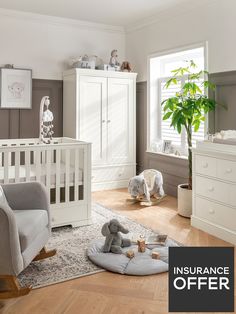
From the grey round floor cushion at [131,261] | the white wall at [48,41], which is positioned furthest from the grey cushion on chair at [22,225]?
the white wall at [48,41]

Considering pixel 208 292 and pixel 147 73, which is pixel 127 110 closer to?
pixel 147 73

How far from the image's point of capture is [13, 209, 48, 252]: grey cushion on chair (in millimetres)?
2234

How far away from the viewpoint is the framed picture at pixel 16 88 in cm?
485

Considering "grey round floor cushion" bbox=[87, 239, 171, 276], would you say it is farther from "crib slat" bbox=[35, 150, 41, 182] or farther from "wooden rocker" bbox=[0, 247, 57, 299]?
"crib slat" bbox=[35, 150, 41, 182]

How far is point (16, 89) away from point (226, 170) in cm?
320

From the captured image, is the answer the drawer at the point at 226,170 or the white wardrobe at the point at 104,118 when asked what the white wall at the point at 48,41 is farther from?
the drawer at the point at 226,170

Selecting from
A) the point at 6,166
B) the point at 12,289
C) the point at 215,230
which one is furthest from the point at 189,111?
the point at 12,289

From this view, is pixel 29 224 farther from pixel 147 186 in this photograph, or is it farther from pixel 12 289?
pixel 147 186

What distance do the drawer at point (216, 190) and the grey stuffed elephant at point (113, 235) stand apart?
997 mm

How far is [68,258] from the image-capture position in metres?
2.77

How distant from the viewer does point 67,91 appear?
521cm

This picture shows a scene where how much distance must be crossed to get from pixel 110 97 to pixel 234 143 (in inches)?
100

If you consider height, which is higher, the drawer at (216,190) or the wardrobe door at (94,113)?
the wardrobe door at (94,113)

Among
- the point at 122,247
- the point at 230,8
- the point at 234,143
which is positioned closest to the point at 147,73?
the point at 230,8
